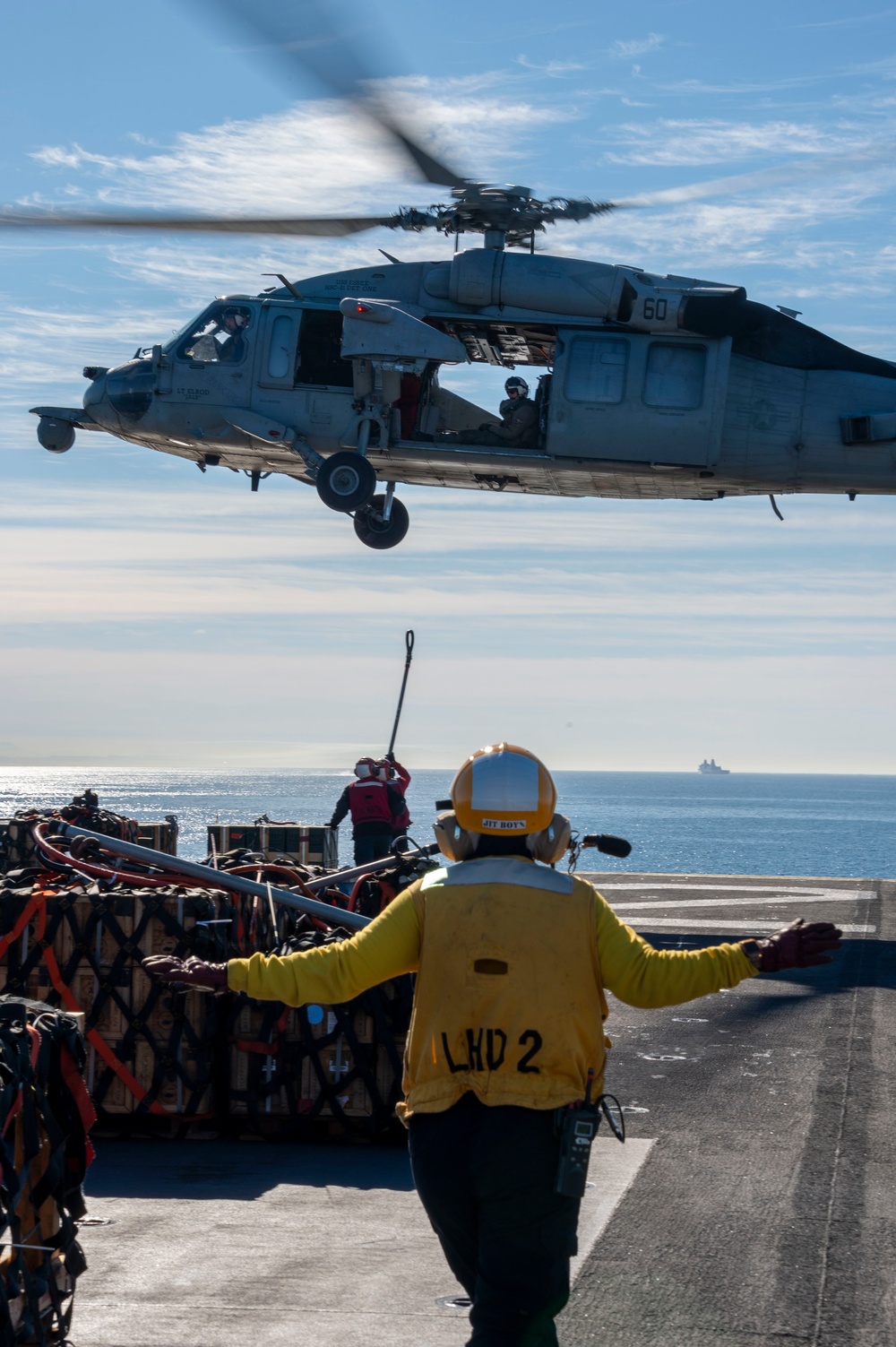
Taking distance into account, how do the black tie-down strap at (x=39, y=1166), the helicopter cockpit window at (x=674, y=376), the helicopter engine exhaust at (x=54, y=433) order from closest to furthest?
the black tie-down strap at (x=39, y=1166), the helicopter cockpit window at (x=674, y=376), the helicopter engine exhaust at (x=54, y=433)

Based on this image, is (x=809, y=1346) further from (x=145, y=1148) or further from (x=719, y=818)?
(x=719, y=818)

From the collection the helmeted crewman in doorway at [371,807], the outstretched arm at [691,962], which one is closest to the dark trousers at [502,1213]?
the outstretched arm at [691,962]

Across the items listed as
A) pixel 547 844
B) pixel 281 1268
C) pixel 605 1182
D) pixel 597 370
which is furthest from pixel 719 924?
pixel 547 844

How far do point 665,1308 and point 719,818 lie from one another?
139 meters

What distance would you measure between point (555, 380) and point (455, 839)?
15678 millimetres

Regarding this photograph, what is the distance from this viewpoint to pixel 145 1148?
799 cm

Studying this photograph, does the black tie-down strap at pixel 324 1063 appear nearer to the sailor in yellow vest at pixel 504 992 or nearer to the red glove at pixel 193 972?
the red glove at pixel 193 972

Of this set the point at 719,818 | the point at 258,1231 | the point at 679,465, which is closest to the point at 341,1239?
the point at 258,1231

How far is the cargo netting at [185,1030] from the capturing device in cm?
798

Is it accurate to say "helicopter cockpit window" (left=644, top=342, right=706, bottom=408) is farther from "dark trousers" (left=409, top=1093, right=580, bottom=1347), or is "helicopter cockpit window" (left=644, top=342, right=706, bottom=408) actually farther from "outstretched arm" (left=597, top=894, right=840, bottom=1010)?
"dark trousers" (left=409, top=1093, right=580, bottom=1347)

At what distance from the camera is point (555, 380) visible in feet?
63.1

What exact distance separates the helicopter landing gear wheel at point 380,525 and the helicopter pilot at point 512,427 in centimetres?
146

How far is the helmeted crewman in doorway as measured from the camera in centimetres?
1698

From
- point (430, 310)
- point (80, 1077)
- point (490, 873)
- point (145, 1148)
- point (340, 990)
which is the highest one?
point (430, 310)
